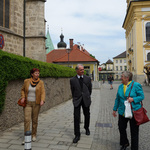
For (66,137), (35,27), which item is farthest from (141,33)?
(66,137)

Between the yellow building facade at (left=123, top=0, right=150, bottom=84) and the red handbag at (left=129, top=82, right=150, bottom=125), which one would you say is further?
the yellow building facade at (left=123, top=0, right=150, bottom=84)

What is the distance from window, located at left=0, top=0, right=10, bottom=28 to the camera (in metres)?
11.3

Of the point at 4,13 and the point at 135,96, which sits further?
the point at 4,13

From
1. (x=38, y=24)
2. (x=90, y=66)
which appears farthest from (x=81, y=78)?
(x=90, y=66)

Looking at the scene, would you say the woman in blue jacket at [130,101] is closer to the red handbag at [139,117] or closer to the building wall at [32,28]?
the red handbag at [139,117]

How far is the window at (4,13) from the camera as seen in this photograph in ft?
37.2

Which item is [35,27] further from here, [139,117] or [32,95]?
[139,117]

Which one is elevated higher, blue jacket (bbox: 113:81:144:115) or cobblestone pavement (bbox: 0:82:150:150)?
blue jacket (bbox: 113:81:144:115)

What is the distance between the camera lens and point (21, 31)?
41.9ft

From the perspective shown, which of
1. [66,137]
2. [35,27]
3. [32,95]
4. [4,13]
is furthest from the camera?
[35,27]

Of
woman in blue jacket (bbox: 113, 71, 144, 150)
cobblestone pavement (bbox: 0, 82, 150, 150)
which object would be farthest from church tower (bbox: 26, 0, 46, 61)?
woman in blue jacket (bbox: 113, 71, 144, 150)

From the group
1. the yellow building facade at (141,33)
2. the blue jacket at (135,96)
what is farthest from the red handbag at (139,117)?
the yellow building facade at (141,33)

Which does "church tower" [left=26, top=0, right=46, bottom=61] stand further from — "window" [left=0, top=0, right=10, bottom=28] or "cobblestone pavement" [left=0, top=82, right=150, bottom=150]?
"cobblestone pavement" [left=0, top=82, right=150, bottom=150]

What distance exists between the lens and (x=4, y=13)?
11.5 m
